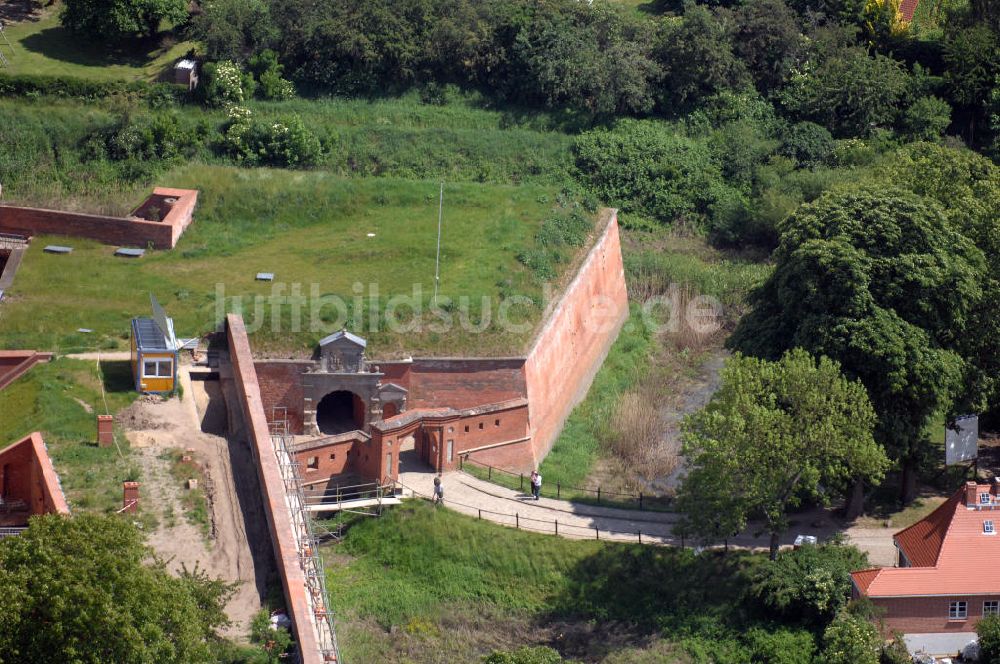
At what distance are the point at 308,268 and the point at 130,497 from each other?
51.0 ft

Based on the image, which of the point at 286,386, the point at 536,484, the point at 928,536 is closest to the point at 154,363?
A: the point at 286,386

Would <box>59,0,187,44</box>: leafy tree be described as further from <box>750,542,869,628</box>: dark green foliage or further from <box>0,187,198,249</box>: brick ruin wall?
<box>750,542,869,628</box>: dark green foliage

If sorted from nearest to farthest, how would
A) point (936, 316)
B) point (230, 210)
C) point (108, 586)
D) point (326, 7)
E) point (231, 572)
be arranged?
1. point (108, 586)
2. point (231, 572)
3. point (936, 316)
4. point (230, 210)
5. point (326, 7)

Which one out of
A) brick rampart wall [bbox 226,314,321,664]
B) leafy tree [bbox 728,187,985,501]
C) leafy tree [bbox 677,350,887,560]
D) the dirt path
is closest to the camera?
brick rampart wall [bbox 226,314,321,664]

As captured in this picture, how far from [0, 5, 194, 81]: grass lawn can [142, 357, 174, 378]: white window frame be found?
2239 centimetres

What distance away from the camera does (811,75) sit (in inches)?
3263

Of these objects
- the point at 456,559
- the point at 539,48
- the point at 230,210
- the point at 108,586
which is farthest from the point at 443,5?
the point at 108,586

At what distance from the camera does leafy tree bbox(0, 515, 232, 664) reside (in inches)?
1626

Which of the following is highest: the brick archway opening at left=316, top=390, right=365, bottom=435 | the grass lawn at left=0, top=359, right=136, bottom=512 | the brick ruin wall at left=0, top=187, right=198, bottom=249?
the brick ruin wall at left=0, top=187, right=198, bottom=249

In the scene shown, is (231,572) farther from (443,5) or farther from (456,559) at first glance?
(443,5)

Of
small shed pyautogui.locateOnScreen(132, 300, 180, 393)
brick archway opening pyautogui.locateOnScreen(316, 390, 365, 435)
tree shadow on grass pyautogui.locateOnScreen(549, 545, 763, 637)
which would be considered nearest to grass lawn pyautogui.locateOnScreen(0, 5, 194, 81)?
small shed pyautogui.locateOnScreen(132, 300, 180, 393)

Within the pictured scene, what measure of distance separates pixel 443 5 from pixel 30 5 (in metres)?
18.4

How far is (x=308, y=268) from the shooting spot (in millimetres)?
66312

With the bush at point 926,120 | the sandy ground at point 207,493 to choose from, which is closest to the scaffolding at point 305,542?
the sandy ground at point 207,493
